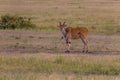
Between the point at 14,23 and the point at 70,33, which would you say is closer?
the point at 70,33

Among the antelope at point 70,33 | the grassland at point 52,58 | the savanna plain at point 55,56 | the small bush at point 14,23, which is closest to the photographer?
the grassland at point 52,58

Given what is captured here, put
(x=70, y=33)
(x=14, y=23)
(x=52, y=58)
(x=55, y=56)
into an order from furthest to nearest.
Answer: (x=14, y=23) < (x=70, y=33) < (x=55, y=56) < (x=52, y=58)

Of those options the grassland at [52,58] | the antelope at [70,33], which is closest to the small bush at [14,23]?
the grassland at [52,58]

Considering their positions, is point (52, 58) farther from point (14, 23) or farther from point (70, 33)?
point (14, 23)

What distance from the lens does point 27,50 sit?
2002 cm

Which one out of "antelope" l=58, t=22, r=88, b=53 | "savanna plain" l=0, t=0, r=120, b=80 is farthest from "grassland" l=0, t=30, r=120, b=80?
"antelope" l=58, t=22, r=88, b=53

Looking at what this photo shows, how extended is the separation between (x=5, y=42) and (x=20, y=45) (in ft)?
4.37

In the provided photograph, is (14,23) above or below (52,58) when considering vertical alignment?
below

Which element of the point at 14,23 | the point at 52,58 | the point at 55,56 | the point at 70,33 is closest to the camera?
the point at 52,58

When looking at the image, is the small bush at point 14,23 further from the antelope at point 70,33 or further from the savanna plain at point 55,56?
the antelope at point 70,33

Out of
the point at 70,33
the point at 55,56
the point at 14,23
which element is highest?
the point at 70,33

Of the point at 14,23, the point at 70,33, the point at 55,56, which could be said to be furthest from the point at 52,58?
the point at 14,23

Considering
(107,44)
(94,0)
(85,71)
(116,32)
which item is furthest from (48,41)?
(94,0)

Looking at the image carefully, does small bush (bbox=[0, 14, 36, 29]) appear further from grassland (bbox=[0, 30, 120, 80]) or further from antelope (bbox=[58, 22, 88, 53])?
antelope (bbox=[58, 22, 88, 53])
